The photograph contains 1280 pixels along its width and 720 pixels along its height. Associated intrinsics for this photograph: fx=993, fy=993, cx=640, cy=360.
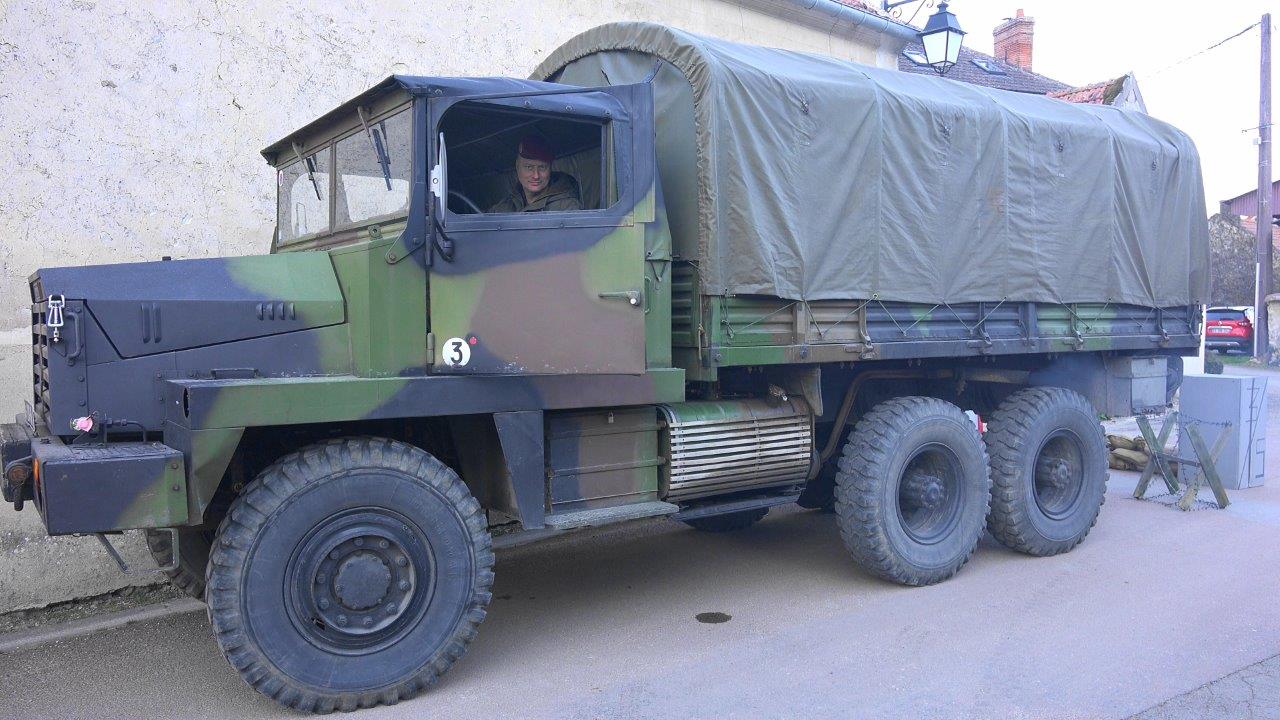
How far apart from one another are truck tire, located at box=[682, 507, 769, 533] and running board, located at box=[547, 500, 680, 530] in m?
2.19

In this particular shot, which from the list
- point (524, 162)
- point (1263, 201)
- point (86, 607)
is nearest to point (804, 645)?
point (524, 162)

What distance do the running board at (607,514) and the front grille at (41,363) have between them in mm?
2261

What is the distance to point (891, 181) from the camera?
5836 millimetres

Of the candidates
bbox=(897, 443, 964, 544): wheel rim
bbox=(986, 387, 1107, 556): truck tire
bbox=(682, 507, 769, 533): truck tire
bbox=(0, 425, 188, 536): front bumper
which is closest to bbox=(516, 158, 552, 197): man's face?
bbox=(0, 425, 188, 536): front bumper

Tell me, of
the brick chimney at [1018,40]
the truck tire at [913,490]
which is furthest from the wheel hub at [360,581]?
the brick chimney at [1018,40]

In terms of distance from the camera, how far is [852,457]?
232 inches

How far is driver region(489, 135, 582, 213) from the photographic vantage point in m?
4.83

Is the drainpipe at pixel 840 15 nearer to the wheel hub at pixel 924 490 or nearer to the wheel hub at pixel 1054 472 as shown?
the wheel hub at pixel 1054 472

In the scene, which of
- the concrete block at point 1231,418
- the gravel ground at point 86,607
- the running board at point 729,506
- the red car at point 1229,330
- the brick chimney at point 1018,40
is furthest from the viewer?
the red car at point 1229,330

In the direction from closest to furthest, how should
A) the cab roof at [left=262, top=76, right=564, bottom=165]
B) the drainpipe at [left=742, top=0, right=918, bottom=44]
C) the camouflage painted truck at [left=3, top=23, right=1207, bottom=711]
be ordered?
the camouflage painted truck at [left=3, top=23, right=1207, bottom=711] → the cab roof at [left=262, top=76, right=564, bottom=165] → the drainpipe at [left=742, top=0, right=918, bottom=44]

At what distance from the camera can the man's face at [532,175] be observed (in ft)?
16.1

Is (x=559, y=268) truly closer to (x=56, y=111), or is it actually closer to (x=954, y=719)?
(x=954, y=719)

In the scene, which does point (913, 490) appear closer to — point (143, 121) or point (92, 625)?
point (92, 625)

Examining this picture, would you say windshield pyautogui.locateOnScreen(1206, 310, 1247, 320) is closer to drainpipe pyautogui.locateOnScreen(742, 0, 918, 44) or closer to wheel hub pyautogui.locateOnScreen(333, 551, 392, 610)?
drainpipe pyautogui.locateOnScreen(742, 0, 918, 44)
